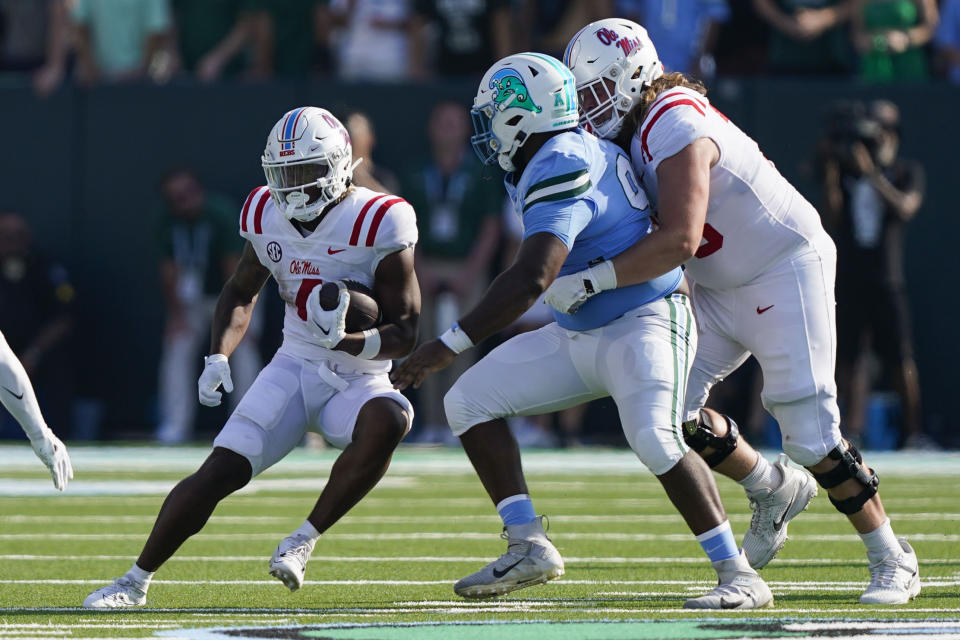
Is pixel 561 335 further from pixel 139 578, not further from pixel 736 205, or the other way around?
pixel 139 578

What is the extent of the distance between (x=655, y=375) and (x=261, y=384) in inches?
48.7

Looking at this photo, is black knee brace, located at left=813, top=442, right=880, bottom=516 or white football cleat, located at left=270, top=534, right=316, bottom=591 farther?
black knee brace, located at left=813, top=442, right=880, bottom=516

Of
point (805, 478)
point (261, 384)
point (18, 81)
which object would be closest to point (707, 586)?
point (805, 478)

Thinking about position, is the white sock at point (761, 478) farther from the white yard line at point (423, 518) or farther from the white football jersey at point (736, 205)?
the white yard line at point (423, 518)

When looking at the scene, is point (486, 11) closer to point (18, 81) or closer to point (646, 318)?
point (18, 81)

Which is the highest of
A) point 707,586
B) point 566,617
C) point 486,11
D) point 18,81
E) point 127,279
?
point 566,617

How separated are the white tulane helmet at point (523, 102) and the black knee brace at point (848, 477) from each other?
1.27 meters

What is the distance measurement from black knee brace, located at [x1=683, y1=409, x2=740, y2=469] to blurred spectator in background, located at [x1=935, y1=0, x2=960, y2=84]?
728 centimetres

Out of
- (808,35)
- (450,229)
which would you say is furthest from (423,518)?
(808,35)

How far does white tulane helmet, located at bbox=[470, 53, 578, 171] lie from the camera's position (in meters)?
5.04

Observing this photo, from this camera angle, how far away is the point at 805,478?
18.8 feet

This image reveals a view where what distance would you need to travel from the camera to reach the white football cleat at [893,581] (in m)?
4.98

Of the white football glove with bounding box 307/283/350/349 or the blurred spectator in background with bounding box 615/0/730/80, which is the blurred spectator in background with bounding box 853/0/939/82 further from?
the white football glove with bounding box 307/283/350/349

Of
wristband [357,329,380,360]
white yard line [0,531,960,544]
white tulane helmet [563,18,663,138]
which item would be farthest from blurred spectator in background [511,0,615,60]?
wristband [357,329,380,360]
